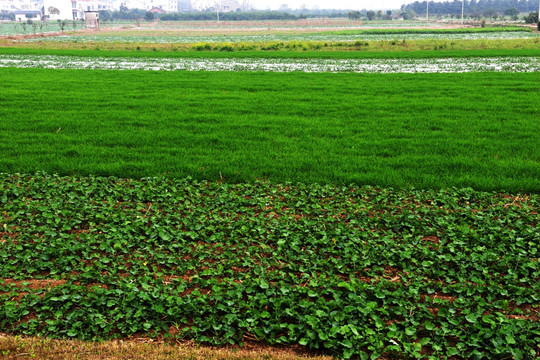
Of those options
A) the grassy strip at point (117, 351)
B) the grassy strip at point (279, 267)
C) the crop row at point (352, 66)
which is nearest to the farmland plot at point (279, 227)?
the grassy strip at point (279, 267)

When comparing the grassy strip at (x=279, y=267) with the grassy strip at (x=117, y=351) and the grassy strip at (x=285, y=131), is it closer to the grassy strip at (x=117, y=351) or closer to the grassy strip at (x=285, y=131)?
the grassy strip at (x=117, y=351)

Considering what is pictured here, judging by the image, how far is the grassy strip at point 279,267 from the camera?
3.93 metres

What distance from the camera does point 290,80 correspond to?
19359mm

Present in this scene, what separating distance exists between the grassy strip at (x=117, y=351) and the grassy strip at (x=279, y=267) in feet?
0.50

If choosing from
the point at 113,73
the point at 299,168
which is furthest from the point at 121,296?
the point at 113,73

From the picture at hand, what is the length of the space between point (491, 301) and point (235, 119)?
879cm

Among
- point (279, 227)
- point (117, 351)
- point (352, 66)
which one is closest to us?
point (117, 351)

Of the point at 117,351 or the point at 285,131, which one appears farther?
the point at 285,131

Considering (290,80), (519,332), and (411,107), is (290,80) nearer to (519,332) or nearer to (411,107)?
(411,107)

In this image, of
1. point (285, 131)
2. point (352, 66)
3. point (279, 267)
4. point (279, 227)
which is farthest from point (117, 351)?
point (352, 66)

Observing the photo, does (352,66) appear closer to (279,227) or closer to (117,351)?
(279,227)

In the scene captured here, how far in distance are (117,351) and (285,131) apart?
7.88 metres

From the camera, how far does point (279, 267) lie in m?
5.02

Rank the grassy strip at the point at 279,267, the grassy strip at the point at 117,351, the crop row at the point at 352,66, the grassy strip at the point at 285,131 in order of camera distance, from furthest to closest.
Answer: the crop row at the point at 352,66, the grassy strip at the point at 285,131, the grassy strip at the point at 279,267, the grassy strip at the point at 117,351
